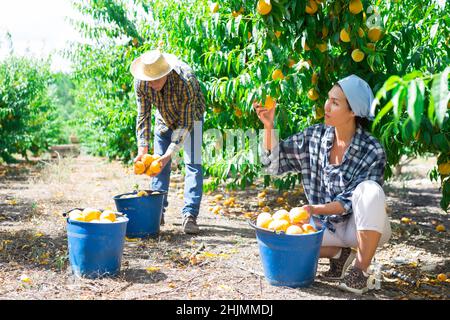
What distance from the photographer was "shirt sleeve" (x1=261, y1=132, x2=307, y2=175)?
3.07 m

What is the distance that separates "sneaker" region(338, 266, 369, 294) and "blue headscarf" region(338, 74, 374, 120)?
0.83 meters

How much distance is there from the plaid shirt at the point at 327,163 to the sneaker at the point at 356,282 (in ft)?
0.93

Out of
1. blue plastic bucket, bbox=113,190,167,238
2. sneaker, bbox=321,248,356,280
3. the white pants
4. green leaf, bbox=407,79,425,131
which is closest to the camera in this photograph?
green leaf, bbox=407,79,425,131

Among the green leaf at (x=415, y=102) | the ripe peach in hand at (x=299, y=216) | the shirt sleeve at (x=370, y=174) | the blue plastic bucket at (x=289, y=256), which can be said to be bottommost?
the blue plastic bucket at (x=289, y=256)

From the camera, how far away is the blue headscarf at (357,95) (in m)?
2.75

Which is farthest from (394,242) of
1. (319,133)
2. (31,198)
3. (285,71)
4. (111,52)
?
(111,52)

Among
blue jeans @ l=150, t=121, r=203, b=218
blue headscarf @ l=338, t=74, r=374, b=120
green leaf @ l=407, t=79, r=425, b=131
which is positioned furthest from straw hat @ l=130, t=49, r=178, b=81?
green leaf @ l=407, t=79, r=425, b=131

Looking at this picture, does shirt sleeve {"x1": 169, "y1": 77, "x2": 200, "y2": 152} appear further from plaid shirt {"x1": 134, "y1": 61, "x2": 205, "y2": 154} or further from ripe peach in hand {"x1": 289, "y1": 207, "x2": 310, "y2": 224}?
ripe peach in hand {"x1": 289, "y1": 207, "x2": 310, "y2": 224}

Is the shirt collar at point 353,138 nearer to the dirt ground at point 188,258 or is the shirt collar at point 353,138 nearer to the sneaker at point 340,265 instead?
the sneaker at point 340,265

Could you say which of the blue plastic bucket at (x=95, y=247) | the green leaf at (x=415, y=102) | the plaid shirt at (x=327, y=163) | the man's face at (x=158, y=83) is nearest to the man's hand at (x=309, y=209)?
the plaid shirt at (x=327, y=163)

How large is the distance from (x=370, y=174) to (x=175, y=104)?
6.14 ft

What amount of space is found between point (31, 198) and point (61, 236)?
2297mm
